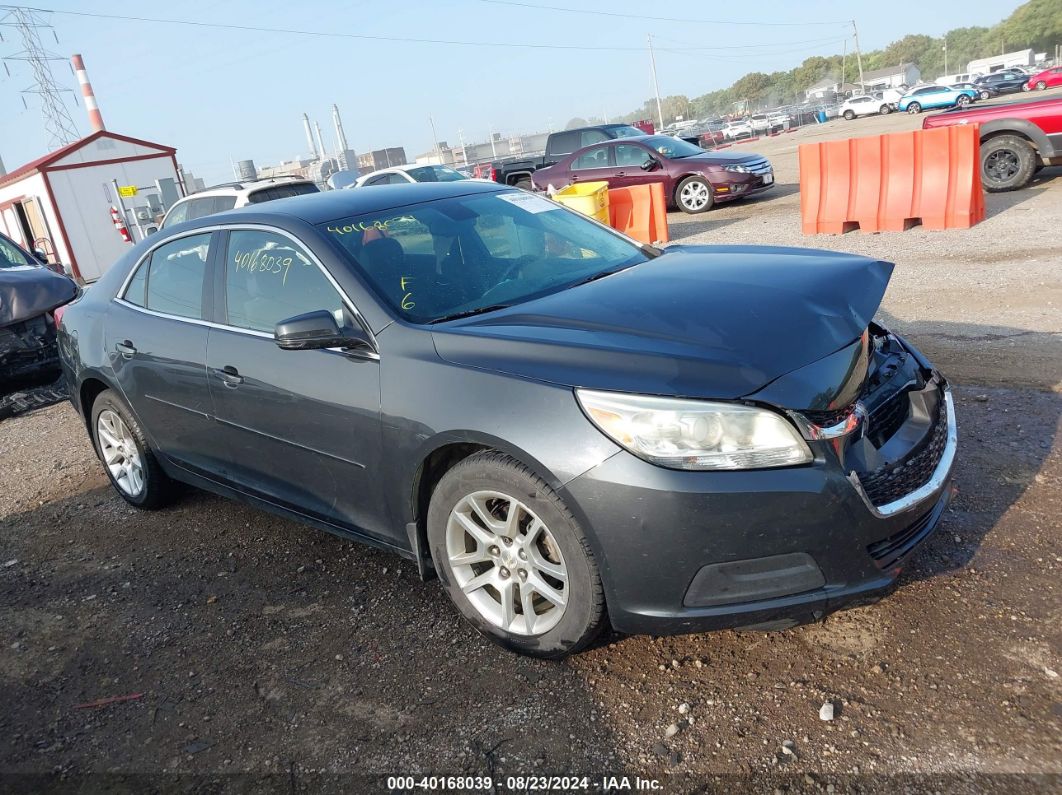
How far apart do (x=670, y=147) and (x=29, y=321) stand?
11641 millimetres

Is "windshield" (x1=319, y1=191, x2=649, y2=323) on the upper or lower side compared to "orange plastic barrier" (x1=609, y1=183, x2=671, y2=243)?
upper

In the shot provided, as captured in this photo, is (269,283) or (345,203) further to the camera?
(345,203)

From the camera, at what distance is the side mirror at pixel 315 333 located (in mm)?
3055

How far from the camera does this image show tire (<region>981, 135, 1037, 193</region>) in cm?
1159

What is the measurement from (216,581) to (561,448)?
225 centimetres

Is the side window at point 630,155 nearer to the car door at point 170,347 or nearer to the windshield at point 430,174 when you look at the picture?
the windshield at point 430,174

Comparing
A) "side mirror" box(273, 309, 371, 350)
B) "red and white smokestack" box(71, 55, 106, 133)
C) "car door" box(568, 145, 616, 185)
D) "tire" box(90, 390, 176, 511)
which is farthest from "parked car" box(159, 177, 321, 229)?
"red and white smokestack" box(71, 55, 106, 133)

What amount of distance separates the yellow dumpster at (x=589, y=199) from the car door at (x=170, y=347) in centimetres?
791

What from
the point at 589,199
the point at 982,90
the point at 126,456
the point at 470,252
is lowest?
the point at 982,90

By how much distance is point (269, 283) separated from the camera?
12.0ft

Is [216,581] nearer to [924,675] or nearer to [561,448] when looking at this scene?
[561,448]

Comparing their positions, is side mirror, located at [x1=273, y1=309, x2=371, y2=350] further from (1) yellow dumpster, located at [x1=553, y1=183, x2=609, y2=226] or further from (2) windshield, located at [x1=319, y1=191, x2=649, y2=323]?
(1) yellow dumpster, located at [x1=553, y1=183, x2=609, y2=226]

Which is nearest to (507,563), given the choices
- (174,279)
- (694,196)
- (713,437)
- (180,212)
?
(713,437)

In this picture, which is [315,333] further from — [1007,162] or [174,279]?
[1007,162]
